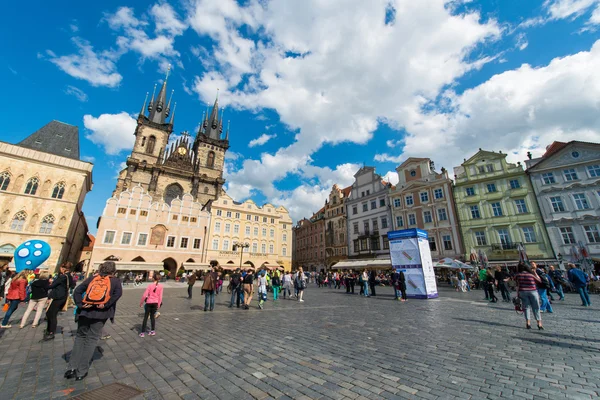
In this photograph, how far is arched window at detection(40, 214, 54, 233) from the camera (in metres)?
27.5

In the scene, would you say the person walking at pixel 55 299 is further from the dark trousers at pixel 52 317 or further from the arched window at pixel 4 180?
the arched window at pixel 4 180

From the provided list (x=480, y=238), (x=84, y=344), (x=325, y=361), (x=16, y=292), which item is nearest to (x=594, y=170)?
(x=480, y=238)

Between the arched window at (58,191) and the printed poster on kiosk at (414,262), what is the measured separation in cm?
3607

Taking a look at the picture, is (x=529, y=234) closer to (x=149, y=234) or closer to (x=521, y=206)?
(x=521, y=206)

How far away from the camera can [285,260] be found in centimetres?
4478

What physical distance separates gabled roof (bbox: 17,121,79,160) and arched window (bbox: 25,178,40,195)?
3732 mm

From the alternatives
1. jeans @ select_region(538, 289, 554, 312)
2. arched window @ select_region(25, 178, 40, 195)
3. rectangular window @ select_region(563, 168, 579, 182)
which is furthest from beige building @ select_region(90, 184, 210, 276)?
rectangular window @ select_region(563, 168, 579, 182)

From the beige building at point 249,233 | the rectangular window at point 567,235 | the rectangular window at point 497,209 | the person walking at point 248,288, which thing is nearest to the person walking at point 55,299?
the person walking at point 248,288

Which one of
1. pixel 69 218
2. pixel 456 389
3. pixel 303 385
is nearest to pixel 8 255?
pixel 69 218

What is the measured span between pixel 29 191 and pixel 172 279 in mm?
18553

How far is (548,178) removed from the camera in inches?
1009

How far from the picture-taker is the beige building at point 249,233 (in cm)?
3944

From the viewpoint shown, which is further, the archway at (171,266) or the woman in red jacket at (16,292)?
the archway at (171,266)

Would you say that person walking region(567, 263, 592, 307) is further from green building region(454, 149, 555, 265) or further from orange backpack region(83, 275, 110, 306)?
green building region(454, 149, 555, 265)
